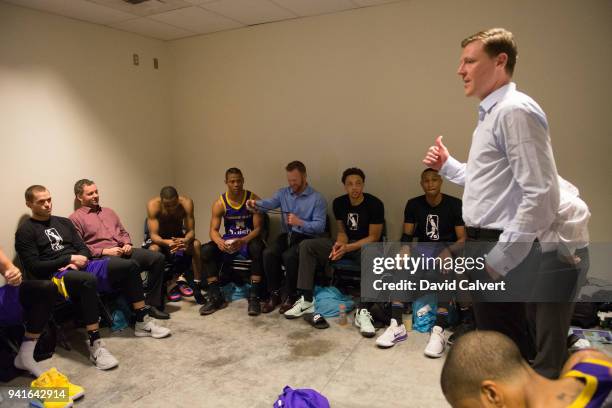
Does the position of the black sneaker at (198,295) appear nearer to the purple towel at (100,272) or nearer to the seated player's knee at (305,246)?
the purple towel at (100,272)

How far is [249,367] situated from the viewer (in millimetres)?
2740

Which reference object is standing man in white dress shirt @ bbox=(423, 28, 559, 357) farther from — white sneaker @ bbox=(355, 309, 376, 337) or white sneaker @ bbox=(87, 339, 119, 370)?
white sneaker @ bbox=(87, 339, 119, 370)

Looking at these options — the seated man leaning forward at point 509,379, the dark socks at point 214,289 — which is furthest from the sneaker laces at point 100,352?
the seated man leaning forward at point 509,379

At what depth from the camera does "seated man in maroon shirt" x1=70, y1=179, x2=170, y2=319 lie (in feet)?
11.5

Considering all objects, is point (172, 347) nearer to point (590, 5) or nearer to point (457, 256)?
point (457, 256)

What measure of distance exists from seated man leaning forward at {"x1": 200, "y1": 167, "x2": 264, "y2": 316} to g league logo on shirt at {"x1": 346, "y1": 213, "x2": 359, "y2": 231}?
2.64 ft

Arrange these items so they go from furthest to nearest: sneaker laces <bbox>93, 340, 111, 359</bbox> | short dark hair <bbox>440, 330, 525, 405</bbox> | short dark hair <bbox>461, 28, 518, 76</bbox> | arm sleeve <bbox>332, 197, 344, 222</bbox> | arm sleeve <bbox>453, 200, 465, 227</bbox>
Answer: arm sleeve <bbox>332, 197, 344, 222</bbox> < arm sleeve <bbox>453, 200, 465, 227</bbox> < sneaker laces <bbox>93, 340, 111, 359</bbox> < short dark hair <bbox>461, 28, 518, 76</bbox> < short dark hair <bbox>440, 330, 525, 405</bbox>

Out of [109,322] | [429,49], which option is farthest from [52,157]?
[429,49]

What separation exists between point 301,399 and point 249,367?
25.1 inches

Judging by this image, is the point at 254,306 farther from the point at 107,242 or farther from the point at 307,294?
the point at 107,242

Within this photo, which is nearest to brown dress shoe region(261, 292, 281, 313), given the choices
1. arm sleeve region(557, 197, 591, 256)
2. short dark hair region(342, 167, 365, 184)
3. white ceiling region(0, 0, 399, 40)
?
short dark hair region(342, 167, 365, 184)

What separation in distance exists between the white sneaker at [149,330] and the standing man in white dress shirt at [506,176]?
2.36m

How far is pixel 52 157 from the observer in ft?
12.1

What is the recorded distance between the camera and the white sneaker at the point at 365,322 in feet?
10.3
